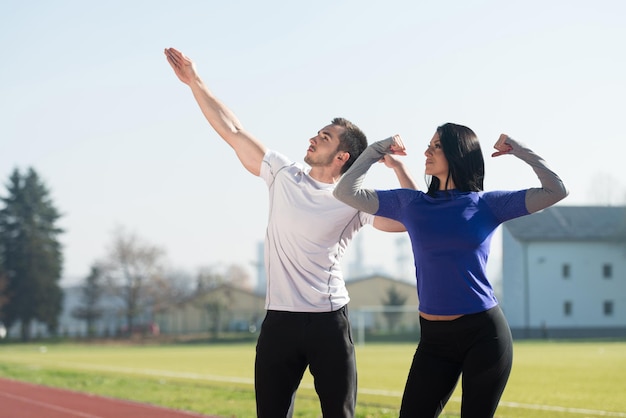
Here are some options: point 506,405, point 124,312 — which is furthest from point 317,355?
point 124,312

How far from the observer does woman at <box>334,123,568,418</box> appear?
4.32m

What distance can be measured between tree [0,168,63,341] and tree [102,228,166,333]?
4.23 meters

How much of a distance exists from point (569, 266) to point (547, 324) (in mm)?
4817

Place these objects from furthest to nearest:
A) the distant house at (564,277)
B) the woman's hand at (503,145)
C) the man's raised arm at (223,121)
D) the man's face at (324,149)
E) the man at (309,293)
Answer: the distant house at (564,277), the man's raised arm at (223,121), the man's face at (324,149), the man at (309,293), the woman's hand at (503,145)

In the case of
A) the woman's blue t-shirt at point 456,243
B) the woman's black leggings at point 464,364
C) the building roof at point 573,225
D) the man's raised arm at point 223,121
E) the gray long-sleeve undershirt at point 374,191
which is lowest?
the woman's black leggings at point 464,364

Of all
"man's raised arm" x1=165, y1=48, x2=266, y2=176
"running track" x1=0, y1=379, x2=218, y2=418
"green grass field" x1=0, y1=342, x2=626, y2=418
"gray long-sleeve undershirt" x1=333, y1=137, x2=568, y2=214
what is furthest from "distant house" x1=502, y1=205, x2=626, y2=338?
"gray long-sleeve undershirt" x1=333, y1=137, x2=568, y2=214

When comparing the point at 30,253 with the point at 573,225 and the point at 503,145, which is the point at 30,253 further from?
the point at 503,145

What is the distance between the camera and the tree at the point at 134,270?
7525 centimetres

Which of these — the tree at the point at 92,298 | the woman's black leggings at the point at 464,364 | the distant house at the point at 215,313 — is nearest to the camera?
the woman's black leggings at the point at 464,364

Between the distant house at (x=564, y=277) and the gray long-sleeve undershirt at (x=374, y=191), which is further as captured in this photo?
the distant house at (x=564, y=277)

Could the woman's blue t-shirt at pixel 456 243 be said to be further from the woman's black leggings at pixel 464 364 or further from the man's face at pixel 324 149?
the man's face at pixel 324 149

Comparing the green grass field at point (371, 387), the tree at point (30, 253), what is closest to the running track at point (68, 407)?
the green grass field at point (371, 387)

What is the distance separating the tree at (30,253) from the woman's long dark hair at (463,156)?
234 feet

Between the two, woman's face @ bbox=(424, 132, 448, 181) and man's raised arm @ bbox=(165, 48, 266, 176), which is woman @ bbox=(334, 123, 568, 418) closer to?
woman's face @ bbox=(424, 132, 448, 181)
